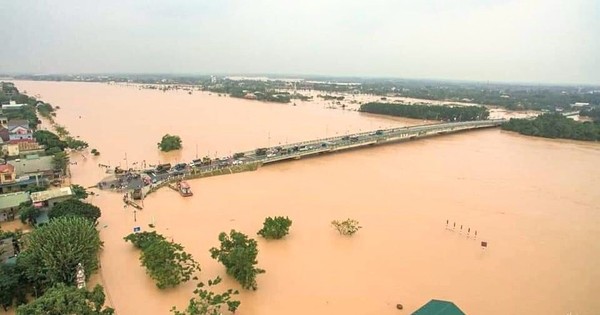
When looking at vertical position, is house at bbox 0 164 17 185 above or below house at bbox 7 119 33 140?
below

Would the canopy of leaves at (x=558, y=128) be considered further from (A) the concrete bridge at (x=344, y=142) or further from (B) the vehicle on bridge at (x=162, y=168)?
(B) the vehicle on bridge at (x=162, y=168)

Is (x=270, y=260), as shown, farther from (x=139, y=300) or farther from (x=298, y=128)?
(x=298, y=128)

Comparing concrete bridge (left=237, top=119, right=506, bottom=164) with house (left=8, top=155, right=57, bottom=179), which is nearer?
house (left=8, top=155, right=57, bottom=179)

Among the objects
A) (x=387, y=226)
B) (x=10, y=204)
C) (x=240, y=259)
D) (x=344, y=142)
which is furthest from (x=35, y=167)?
(x=344, y=142)

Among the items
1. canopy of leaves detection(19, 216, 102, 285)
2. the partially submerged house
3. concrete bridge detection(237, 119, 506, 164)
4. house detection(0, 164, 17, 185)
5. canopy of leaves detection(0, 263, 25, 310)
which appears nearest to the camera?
canopy of leaves detection(0, 263, 25, 310)

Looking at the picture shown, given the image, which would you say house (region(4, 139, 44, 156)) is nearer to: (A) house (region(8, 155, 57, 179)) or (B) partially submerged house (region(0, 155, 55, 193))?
(B) partially submerged house (region(0, 155, 55, 193))

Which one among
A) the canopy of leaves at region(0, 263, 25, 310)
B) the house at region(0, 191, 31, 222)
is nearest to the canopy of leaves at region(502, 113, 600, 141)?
the house at region(0, 191, 31, 222)

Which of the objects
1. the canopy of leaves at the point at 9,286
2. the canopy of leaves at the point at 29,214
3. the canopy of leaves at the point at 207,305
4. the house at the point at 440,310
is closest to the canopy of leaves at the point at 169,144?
the canopy of leaves at the point at 29,214
